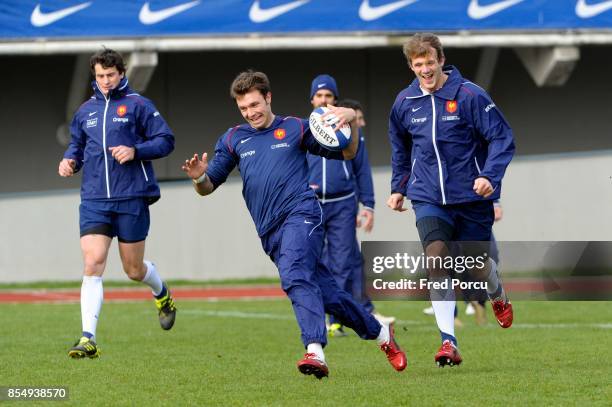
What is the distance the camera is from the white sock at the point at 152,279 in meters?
11.5

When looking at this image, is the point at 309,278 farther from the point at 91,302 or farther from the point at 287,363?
the point at 91,302

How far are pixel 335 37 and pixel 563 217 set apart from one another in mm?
5014

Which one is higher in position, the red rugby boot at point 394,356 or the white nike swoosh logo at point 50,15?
the white nike swoosh logo at point 50,15

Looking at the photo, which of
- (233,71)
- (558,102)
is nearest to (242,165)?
(233,71)

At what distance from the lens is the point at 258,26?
20.8 metres

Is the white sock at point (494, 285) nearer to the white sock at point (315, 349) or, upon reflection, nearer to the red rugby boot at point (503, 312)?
the red rugby boot at point (503, 312)

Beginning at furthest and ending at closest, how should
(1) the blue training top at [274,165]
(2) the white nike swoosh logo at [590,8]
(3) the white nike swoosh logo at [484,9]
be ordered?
(2) the white nike swoosh logo at [590,8], (3) the white nike swoosh logo at [484,9], (1) the blue training top at [274,165]

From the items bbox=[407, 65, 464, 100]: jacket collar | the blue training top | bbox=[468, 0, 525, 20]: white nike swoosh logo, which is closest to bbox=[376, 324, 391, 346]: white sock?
the blue training top

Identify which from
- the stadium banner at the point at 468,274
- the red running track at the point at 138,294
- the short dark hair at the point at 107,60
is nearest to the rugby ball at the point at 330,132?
the stadium banner at the point at 468,274

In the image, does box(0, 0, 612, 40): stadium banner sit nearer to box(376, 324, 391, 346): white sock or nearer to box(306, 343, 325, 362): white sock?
box(376, 324, 391, 346): white sock

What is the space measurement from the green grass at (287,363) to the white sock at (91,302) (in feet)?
0.88

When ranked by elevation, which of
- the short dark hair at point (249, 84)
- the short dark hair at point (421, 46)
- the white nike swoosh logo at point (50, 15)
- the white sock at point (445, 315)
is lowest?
the white sock at point (445, 315)

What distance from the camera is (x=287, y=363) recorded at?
9570 mm

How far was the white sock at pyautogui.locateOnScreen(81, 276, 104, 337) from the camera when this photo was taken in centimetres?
1001
